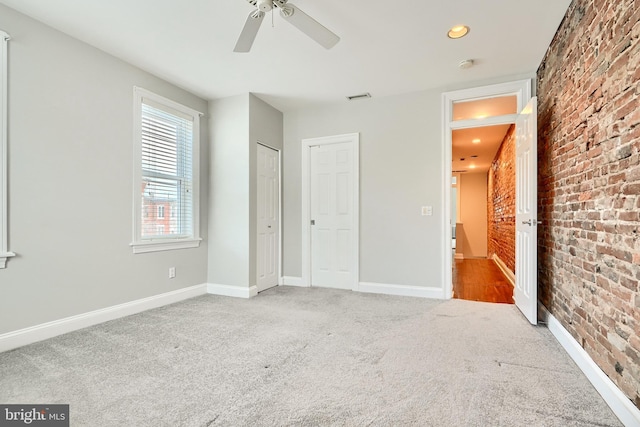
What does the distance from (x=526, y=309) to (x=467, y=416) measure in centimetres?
188

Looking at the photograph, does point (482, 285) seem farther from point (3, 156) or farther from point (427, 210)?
point (3, 156)

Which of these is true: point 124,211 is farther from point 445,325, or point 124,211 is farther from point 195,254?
point 445,325

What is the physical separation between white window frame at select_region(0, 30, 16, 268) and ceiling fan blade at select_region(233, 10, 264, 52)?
5.62 feet

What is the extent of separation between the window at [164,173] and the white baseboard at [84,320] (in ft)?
1.79

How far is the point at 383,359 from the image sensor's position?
2135 mm

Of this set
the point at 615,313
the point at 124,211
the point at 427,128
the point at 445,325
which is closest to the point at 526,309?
the point at 445,325

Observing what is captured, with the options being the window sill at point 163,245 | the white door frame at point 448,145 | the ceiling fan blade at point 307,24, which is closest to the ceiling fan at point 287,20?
the ceiling fan blade at point 307,24

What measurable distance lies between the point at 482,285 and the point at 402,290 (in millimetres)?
1517

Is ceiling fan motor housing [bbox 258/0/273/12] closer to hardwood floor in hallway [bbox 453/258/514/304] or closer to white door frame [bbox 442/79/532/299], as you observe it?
white door frame [bbox 442/79/532/299]

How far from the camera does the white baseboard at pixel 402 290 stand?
3.71 m

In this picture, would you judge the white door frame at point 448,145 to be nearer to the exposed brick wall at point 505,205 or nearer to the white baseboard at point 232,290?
the exposed brick wall at point 505,205

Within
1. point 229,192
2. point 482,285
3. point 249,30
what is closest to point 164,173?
point 229,192

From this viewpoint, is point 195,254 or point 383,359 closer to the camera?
point 383,359

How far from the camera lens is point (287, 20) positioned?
2.03m
